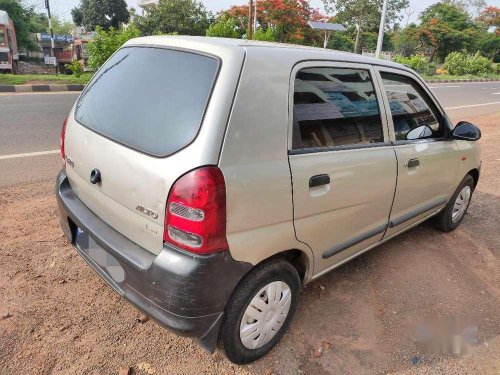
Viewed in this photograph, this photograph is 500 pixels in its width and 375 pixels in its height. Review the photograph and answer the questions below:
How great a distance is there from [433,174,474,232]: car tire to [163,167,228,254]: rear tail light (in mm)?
2779

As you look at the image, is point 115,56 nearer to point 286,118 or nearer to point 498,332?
point 286,118

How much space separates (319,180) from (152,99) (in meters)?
0.93

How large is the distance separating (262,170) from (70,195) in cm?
129

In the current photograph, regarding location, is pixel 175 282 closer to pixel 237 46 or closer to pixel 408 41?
pixel 237 46

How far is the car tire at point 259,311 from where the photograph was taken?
6.19 feet

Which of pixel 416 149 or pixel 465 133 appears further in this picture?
pixel 465 133

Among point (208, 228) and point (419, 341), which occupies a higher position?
point (208, 228)

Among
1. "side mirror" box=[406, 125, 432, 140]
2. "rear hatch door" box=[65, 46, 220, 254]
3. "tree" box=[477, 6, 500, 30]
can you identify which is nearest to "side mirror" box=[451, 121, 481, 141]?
"side mirror" box=[406, 125, 432, 140]

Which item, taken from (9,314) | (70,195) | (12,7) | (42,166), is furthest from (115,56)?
(12,7)

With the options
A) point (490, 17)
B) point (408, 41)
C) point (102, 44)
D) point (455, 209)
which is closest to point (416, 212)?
point (455, 209)

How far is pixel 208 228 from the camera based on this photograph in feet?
5.39

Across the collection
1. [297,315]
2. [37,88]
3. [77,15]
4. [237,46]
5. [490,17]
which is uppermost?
[490,17]

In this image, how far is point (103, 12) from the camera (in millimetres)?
42719

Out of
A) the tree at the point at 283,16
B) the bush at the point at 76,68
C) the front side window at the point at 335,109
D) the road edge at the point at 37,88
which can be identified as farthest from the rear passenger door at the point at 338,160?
the tree at the point at 283,16
